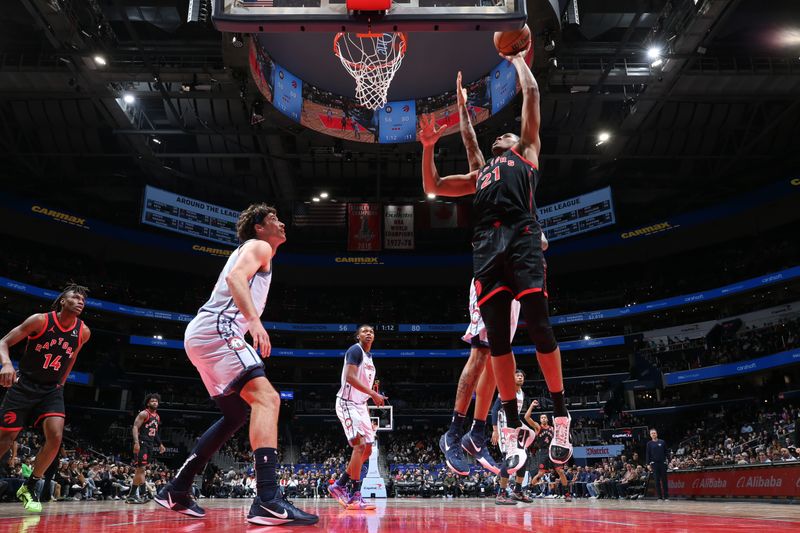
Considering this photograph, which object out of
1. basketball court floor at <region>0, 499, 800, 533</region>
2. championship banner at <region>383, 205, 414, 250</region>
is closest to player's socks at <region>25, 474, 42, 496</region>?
basketball court floor at <region>0, 499, 800, 533</region>

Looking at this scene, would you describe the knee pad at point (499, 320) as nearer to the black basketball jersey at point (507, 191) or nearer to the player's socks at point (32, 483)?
the black basketball jersey at point (507, 191)

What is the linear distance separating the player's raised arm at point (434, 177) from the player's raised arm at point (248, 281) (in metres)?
1.28

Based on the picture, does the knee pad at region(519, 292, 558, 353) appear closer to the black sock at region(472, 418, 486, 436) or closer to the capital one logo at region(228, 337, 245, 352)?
the black sock at region(472, 418, 486, 436)

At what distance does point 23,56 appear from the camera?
16484 millimetres

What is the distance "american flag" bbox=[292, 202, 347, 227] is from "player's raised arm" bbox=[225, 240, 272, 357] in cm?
1953

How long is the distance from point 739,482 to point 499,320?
476 inches

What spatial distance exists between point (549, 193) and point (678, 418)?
11.9 metres

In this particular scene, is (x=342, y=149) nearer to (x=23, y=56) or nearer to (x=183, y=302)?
(x=23, y=56)

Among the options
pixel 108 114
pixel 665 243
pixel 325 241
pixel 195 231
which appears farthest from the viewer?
pixel 325 241

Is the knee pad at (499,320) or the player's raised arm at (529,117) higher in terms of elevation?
the player's raised arm at (529,117)

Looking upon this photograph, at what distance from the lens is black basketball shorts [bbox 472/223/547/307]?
3582mm

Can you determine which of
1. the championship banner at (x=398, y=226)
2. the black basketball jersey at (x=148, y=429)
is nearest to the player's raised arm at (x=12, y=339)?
the black basketball jersey at (x=148, y=429)

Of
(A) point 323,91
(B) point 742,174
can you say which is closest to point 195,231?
(A) point 323,91

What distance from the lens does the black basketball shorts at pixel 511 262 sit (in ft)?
11.8
